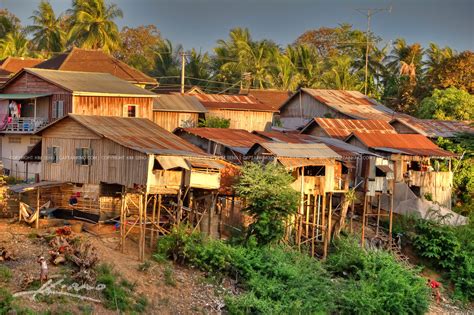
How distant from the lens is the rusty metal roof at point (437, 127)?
47.2 meters

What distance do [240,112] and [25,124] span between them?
12.6 meters

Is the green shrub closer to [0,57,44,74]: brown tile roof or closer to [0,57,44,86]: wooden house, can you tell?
[0,57,44,86]: wooden house

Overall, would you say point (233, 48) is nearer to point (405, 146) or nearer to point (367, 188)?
point (405, 146)

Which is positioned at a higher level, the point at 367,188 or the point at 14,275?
the point at 367,188

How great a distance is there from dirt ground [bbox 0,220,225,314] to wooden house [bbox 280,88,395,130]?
2094 cm

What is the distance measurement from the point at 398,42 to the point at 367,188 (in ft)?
116

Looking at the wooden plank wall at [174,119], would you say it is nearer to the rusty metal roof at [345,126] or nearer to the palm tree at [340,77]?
the rusty metal roof at [345,126]

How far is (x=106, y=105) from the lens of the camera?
41688mm

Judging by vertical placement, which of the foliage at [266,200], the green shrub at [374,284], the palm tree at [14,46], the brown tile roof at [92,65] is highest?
the palm tree at [14,46]

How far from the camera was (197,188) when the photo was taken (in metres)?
33.8

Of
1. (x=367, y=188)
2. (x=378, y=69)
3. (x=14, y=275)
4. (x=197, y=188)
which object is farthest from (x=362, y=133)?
(x=378, y=69)

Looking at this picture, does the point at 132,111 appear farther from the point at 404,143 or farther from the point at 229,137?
the point at 404,143

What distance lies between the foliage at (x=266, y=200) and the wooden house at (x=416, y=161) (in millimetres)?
9053

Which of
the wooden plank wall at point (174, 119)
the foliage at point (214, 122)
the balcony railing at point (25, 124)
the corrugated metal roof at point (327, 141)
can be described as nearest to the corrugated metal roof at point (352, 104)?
the corrugated metal roof at point (327, 141)
